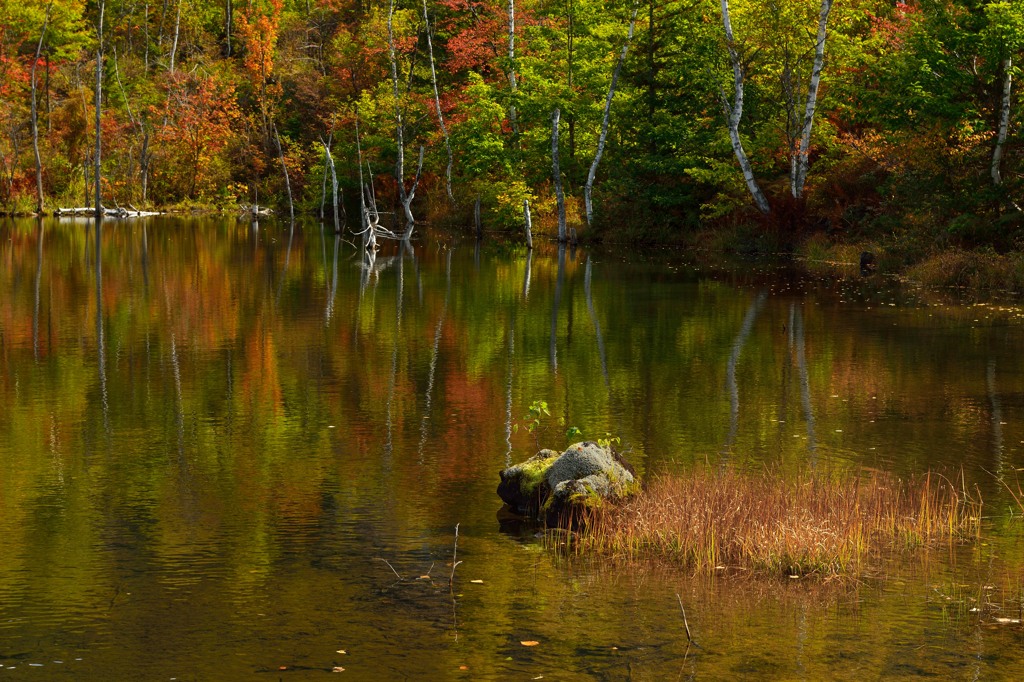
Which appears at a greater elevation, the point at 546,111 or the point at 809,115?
the point at 546,111

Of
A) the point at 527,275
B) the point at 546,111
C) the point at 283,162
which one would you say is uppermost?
the point at 546,111

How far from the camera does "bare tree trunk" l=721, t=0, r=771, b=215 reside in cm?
4606

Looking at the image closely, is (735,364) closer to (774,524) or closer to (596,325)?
(596,325)

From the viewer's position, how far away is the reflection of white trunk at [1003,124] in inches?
1373

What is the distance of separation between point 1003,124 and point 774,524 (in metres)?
26.9

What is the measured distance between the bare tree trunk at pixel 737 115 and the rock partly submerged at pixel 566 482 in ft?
113

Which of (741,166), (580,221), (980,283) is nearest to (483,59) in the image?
(580,221)

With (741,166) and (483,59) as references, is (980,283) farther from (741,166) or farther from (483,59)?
(483,59)

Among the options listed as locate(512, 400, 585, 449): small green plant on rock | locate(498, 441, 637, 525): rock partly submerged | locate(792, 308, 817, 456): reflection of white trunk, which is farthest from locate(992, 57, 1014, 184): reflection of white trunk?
locate(498, 441, 637, 525): rock partly submerged

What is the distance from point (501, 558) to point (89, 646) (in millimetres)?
3818

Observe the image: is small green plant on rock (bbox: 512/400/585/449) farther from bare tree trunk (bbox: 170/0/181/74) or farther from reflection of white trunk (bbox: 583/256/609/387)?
bare tree trunk (bbox: 170/0/181/74)

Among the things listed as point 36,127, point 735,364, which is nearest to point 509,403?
point 735,364

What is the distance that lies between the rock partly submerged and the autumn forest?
81.1 ft

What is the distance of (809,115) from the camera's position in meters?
44.1
